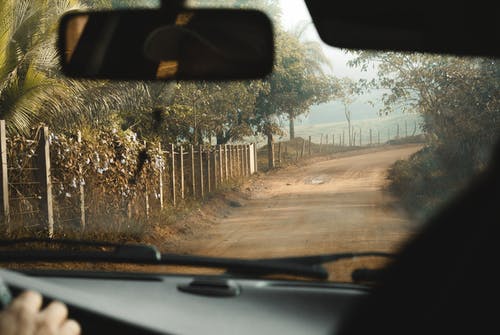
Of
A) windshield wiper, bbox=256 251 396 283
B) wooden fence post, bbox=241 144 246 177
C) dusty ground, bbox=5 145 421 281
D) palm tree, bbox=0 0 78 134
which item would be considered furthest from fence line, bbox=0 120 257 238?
wooden fence post, bbox=241 144 246 177

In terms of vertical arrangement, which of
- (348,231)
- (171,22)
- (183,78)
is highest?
(171,22)

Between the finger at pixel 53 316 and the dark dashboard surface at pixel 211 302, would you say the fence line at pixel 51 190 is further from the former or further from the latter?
the finger at pixel 53 316

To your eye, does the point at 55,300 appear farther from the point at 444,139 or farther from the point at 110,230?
the point at 444,139

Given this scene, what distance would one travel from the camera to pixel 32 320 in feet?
6.54

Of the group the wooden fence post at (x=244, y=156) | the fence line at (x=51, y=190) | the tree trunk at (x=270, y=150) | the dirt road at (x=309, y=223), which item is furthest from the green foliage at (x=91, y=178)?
the tree trunk at (x=270, y=150)

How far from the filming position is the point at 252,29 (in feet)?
8.59

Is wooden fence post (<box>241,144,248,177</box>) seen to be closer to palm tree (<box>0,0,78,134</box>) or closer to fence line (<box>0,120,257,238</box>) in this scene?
fence line (<box>0,120,257,238</box>)

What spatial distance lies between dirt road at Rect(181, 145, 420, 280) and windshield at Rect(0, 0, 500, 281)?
1.8 inches

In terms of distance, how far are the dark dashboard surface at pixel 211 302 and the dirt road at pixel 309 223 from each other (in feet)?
9.71

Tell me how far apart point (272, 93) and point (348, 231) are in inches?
860

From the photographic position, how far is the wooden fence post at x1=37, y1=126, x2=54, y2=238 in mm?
9836

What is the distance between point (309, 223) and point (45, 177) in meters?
4.62

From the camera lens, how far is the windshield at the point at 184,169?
384 inches

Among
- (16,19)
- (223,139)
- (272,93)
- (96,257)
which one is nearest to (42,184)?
(16,19)
